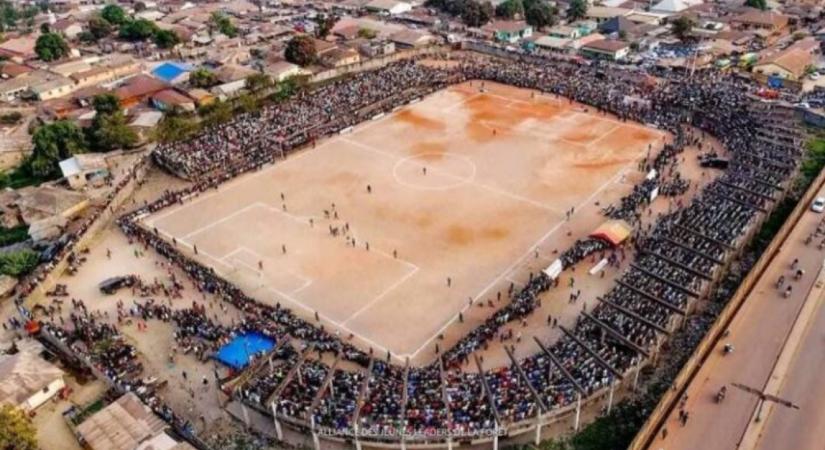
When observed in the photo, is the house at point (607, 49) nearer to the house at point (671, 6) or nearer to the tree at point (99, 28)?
the house at point (671, 6)

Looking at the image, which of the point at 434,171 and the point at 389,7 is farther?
the point at 389,7

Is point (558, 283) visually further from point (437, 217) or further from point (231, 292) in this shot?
point (231, 292)

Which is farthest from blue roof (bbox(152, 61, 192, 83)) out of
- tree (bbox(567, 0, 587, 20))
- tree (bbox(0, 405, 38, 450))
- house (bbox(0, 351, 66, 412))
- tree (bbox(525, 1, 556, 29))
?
tree (bbox(0, 405, 38, 450))

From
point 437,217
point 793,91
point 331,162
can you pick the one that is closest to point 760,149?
point 793,91

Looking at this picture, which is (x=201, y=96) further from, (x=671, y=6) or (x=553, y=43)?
(x=671, y=6)

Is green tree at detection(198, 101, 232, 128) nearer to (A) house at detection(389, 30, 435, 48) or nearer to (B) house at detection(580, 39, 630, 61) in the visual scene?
(A) house at detection(389, 30, 435, 48)

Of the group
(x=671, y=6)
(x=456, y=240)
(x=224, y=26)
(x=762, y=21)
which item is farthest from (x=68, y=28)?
(x=762, y=21)

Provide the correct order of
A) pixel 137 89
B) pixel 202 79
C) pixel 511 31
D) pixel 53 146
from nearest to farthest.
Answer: pixel 53 146
pixel 137 89
pixel 202 79
pixel 511 31
